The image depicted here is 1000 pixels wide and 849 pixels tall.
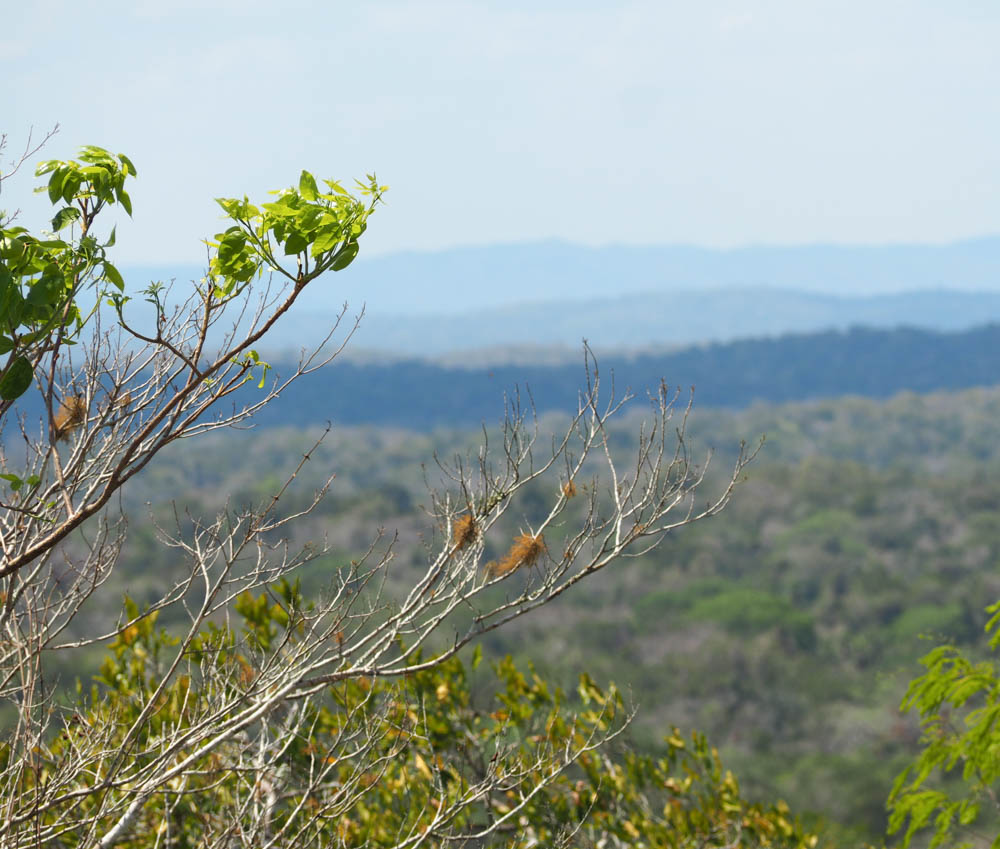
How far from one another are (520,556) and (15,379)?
5.63ft

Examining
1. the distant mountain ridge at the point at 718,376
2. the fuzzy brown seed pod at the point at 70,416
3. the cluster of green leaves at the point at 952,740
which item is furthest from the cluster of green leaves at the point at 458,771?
the distant mountain ridge at the point at 718,376

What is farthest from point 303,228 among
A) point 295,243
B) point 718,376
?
point 718,376

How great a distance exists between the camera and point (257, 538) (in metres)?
3.63

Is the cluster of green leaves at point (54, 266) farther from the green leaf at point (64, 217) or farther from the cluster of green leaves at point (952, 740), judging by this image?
the cluster of green leaves at point (952, 740)

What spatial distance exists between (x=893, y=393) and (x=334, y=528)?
5245 inches

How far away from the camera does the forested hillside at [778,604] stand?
47625 millimetres

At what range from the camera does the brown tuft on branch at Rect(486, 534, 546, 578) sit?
3.61 meters

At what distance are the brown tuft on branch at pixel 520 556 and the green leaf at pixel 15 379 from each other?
5.15ft

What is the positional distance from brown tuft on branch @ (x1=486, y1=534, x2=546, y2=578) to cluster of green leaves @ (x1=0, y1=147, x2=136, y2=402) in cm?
157

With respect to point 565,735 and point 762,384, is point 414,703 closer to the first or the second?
point 565,735

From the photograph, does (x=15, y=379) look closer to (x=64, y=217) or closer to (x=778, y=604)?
(x=64, y=217)

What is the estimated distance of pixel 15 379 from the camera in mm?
2465

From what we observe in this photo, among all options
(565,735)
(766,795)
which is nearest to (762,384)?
(766,795)

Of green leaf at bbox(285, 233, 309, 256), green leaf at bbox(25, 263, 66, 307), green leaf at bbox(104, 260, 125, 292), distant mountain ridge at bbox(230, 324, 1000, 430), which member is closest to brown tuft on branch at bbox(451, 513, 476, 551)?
green leaf at bbox(285, 233, 309, 256)
